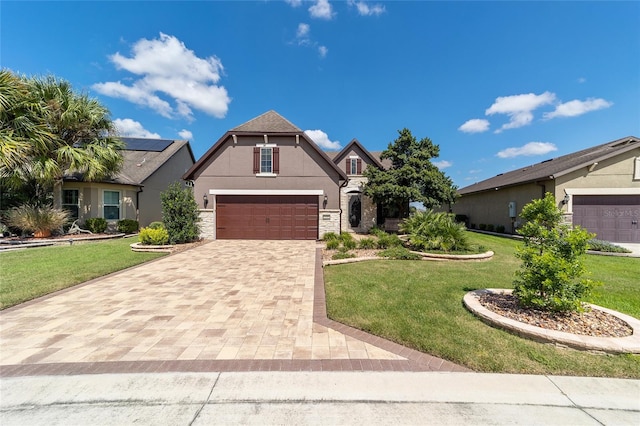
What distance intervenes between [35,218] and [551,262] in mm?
20396

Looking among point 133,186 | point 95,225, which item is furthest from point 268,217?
point 95,225

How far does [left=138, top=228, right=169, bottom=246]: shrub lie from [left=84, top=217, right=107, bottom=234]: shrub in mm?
6201

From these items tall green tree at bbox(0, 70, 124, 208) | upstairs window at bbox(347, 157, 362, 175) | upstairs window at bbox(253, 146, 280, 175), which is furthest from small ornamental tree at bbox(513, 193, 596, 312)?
upstairs window at bbox(347, 157, 362, 175)

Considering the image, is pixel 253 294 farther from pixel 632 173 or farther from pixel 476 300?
pixel 632 173

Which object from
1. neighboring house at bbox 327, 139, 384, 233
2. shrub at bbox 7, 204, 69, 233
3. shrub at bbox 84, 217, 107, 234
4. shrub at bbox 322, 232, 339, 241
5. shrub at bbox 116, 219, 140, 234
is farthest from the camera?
neighboring house at bbox 327, 139, 384, 233

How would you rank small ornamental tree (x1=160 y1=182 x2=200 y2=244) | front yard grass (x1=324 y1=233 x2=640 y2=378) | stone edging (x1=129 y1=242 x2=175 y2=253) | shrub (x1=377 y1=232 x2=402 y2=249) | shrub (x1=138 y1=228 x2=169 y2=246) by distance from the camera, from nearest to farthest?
front yard grass (x1=324 y1=233 x2=640 y2=378) < stone edging (x1=129 y1=242 x2=175 y2=253) < shrub (x1=377 y1=232 x2=402 y2=249) < shrub (x1=138 y1=228 x2=169 y2=246) < small ornamental tree (x1=160 y1=182 x2=200 y2=244)

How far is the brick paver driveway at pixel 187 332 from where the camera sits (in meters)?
3.22

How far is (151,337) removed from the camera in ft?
12.6

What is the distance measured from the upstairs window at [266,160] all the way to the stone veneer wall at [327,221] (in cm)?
366

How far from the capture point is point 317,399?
2.61m

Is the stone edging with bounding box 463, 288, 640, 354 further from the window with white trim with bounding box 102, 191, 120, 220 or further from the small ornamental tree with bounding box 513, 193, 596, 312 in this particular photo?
the window with white trim with bounding box 102, 191, 120, 220

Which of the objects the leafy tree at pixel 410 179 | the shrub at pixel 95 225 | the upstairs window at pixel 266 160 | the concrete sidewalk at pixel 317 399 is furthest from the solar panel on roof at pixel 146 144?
the concrete sidewalk at pixel 317 399

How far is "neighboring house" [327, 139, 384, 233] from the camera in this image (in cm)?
2050

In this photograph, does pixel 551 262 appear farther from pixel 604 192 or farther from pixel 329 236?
pixel 604 192
